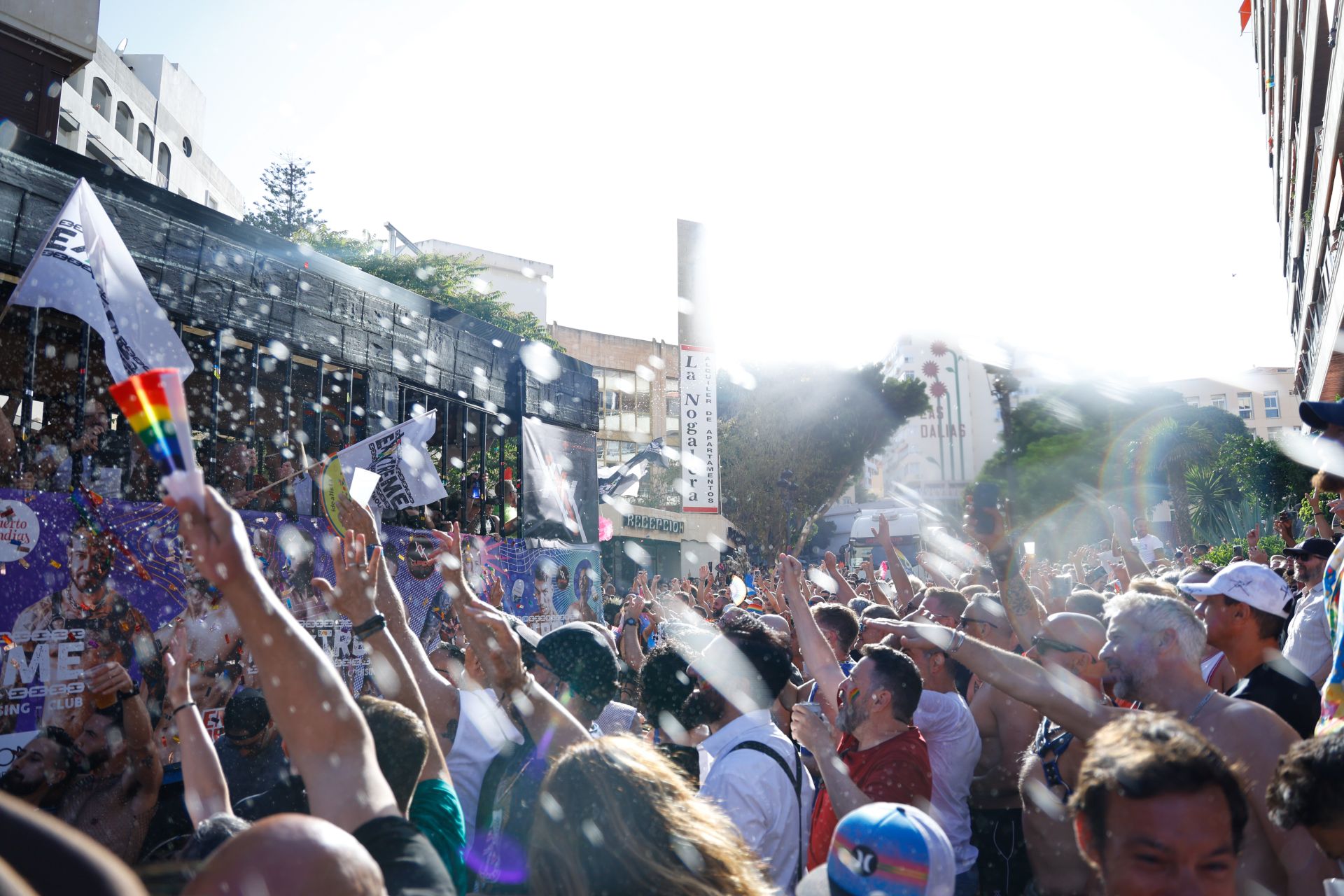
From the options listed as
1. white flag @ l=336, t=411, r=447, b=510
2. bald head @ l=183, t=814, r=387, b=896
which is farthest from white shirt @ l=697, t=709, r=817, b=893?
white flag @ l=336, t=411, r=447, b=510

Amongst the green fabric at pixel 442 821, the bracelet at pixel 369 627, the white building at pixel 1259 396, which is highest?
the white building at pixel 1259 396

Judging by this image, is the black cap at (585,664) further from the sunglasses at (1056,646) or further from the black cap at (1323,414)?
the black cap at (1323,414)

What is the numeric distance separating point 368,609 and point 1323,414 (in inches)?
136

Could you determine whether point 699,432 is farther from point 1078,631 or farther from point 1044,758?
point 1044,758

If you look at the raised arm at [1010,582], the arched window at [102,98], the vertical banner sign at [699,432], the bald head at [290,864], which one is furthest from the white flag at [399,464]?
the arched window at [102,98]

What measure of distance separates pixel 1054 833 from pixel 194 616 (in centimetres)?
512

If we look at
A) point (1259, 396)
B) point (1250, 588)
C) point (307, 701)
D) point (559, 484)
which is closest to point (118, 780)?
point (307, 701)

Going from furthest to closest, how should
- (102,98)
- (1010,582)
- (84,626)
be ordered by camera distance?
(102,98) → (84,626) → (1010,582)

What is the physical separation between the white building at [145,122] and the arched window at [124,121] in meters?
0.03

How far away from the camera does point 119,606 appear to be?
5441mm

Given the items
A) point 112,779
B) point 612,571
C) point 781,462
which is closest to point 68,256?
point 112,779

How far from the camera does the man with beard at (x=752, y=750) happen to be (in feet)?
9.09

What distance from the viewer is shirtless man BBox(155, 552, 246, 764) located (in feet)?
19.2

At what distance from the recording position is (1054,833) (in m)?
3.11
